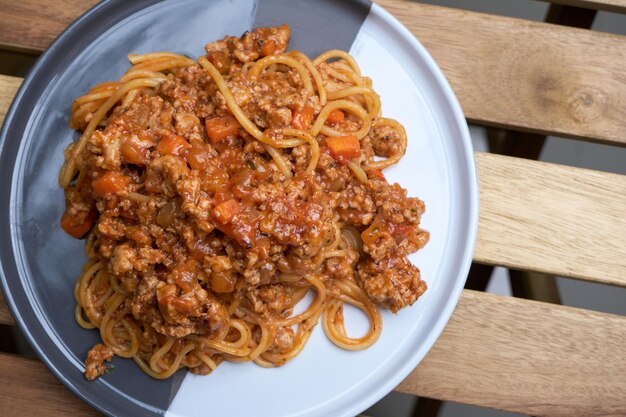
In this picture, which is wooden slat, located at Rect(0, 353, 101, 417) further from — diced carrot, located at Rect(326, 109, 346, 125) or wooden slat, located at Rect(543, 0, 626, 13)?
Result: wooden slat, located at Rect(543, 0, 626, 13)

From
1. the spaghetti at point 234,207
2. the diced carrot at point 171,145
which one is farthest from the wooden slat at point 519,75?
the diced carrot at point 171,145

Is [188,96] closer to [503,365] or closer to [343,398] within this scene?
[343,398]

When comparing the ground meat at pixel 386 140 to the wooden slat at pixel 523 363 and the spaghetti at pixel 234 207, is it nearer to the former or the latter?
the spaghetti at pixel 234 207

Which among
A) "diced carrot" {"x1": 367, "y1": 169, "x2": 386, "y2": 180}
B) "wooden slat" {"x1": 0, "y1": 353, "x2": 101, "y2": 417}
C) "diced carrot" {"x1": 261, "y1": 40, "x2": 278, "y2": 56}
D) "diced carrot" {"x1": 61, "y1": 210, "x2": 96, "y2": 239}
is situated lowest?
"wooden slat" {"x1": 0, "y1": 353, "x2": 101, "y2": 417}

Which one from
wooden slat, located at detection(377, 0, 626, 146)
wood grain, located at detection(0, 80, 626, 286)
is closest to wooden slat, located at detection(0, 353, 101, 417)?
wood grain, located at detection(0, 80, 626, 286)

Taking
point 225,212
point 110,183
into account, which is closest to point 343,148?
point 225,212

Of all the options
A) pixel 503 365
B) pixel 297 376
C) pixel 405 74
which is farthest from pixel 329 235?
pixel 503 365

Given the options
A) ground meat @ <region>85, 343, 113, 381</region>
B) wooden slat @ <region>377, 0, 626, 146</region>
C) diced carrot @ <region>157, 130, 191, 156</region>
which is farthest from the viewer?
wooden slat @ <region>377, 0, 626, 146</region>
